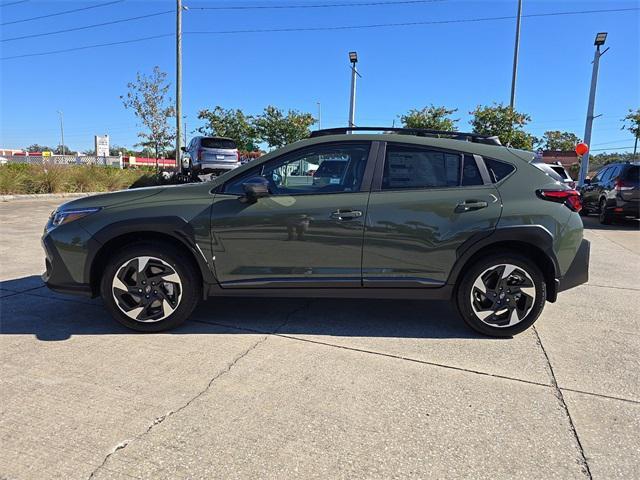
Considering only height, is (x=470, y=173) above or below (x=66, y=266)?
above

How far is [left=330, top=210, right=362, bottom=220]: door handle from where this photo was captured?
3738 millimetres

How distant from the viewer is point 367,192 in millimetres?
3805

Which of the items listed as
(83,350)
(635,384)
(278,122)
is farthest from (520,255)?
(278,122)

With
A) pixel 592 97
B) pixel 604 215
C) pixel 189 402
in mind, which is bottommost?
pixel 189 402

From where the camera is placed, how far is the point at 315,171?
395cm

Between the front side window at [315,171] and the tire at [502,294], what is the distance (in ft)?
4.20

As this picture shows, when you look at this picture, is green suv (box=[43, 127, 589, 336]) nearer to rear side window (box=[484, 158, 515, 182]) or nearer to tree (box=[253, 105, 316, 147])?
rear side window (box=[484, 158, 515, 182])

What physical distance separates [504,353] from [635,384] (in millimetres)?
875

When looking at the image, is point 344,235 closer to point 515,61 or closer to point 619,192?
point 619,192

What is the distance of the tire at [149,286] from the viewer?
3814 millimetres

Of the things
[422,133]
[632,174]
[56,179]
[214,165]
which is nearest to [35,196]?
[56,179]

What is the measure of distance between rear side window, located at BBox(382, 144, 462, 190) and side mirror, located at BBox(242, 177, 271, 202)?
986mm

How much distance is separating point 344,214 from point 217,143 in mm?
15457

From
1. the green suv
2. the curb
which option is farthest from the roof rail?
the curb
